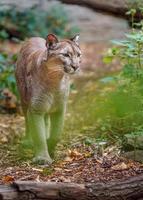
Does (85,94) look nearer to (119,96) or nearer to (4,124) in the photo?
(4,124)

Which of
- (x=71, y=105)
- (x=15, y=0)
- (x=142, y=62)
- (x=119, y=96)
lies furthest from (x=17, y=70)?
(x=15, y=0)

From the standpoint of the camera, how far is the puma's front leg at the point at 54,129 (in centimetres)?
678

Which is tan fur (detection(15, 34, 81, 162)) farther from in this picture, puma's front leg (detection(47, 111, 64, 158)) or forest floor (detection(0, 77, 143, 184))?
forest floor (detection(0, 77, 143, 184))

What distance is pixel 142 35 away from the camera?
668cm

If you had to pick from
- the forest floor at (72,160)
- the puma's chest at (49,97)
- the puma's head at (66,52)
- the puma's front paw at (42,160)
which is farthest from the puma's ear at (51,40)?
the puma's front paw at (42,160)

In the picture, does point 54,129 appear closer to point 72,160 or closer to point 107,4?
point 72,160

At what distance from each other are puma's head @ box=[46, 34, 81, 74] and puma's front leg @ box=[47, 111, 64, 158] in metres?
0.66

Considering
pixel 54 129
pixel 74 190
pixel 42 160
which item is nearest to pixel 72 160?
pixel 42 160

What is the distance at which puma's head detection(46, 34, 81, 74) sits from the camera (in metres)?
6.20

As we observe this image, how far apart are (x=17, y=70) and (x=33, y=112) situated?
88 cm

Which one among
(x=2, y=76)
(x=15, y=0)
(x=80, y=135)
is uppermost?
(x=15, y=0)

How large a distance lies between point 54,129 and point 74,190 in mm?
1727

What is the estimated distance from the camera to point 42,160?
6.56 m

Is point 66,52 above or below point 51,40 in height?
below
